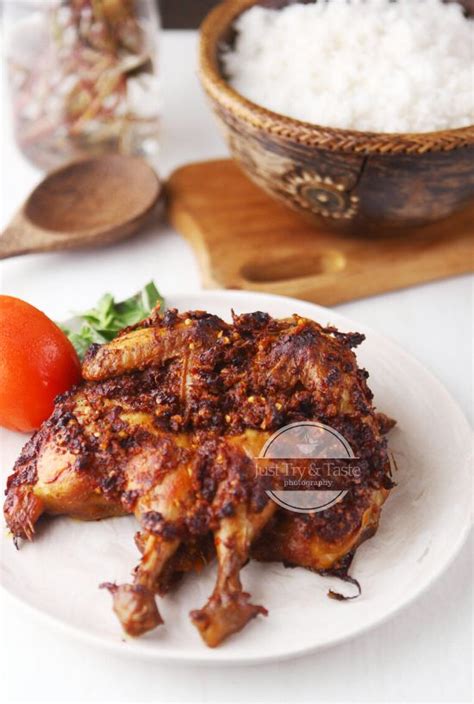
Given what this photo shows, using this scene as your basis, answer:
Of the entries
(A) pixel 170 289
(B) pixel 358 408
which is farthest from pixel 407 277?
(B) pixel 358 408

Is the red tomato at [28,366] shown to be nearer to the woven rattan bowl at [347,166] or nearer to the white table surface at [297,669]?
the white table surface at [297,669]

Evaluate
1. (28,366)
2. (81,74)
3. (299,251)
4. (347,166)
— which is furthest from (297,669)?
(81,74)

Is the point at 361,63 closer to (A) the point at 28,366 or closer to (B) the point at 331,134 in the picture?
(B) the point at 331,134

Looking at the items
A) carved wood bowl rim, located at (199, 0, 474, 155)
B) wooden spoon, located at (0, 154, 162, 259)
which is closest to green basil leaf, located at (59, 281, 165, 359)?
wooden spoon, located at (0, 154, 162, 259)

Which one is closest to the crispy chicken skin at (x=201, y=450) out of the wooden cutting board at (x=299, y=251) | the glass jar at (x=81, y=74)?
the wooden cutting board at (x=299, y=251)

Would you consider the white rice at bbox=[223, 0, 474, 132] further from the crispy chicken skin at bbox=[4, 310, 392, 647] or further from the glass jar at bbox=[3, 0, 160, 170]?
the crispy chicken skin at bbox=[4, 310, 392, 647]

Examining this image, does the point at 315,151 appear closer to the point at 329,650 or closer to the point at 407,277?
the point at 407,277
